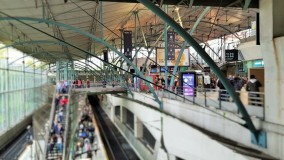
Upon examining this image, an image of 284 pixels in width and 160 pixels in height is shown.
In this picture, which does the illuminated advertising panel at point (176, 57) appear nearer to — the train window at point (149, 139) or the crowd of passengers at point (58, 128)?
the train window at point (149, 139)

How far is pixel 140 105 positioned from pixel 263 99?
16634 mm

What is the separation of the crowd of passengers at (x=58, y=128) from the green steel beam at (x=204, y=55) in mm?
14012

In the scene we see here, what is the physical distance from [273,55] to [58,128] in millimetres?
18125

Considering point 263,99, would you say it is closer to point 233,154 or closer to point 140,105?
point 233,154

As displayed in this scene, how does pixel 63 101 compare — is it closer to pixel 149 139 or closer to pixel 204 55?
pixel 149 139

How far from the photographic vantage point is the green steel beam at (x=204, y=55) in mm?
7844

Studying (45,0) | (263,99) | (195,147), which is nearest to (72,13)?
(45,0)

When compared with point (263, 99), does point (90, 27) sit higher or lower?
higher

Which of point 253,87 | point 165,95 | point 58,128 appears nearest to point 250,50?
point 165,95

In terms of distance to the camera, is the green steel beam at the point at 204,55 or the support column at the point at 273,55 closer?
the green steel beam at the point at 204,55

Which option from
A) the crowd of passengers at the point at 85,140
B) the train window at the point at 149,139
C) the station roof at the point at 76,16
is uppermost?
the station roof at the point at 76,16

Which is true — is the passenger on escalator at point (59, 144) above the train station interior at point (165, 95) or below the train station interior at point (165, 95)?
below

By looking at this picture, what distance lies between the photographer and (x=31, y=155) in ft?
70.7

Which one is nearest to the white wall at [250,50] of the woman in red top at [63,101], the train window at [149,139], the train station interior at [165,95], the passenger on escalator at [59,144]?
the train station interior at [165,95]
